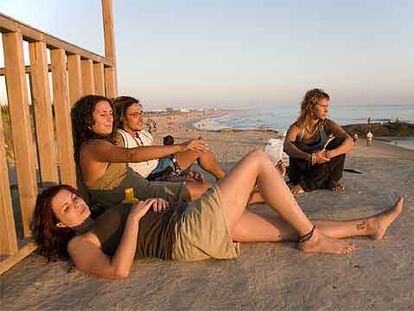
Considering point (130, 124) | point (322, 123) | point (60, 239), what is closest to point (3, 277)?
point (60, 239)

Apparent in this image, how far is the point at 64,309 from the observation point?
2.16 metres

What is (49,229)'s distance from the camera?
8.41 ft

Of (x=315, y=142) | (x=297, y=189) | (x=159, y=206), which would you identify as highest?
(x=315, y=142)

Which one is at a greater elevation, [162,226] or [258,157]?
[258,157]

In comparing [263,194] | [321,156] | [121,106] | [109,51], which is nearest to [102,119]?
[121,106]

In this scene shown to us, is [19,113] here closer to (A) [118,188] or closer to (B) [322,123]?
(A) [118,188]

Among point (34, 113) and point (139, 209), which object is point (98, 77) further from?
point (139, 209)

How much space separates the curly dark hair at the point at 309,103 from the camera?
461cm

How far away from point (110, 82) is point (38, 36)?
202 centimetres

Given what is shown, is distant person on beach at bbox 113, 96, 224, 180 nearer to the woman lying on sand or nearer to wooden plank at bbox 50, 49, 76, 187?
wooden plank at bbox 50, 49, 76, 187

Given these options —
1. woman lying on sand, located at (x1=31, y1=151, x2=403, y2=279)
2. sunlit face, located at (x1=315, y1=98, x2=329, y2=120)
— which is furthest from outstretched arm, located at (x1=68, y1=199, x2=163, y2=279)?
sunlit face, located at (x1=315, y1=98, x2=329, y2=120)

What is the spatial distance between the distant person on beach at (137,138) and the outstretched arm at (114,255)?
4.73 feet

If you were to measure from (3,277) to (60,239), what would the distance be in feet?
1.47

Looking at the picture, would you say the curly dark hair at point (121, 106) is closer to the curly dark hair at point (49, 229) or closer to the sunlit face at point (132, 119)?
the sunlit face at point (132, 119)
